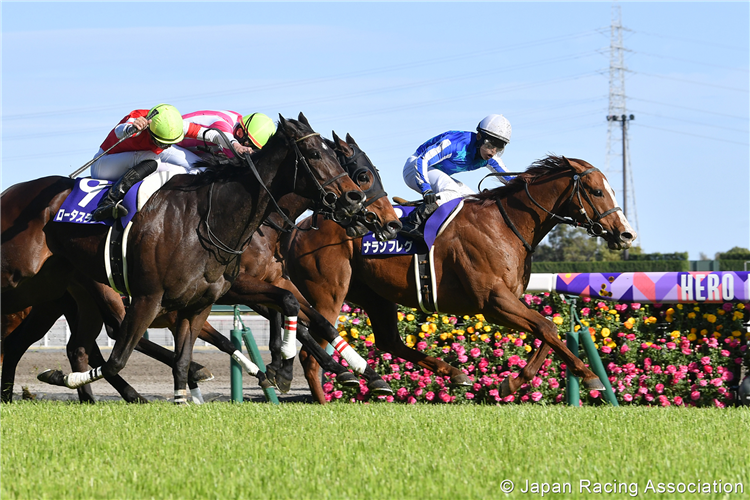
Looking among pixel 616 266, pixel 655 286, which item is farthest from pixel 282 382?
pixel 616 266

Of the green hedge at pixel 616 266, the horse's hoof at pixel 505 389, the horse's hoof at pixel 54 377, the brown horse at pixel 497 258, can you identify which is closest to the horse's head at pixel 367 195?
the brown horse at pixel 497 258

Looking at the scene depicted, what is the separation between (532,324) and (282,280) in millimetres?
2167

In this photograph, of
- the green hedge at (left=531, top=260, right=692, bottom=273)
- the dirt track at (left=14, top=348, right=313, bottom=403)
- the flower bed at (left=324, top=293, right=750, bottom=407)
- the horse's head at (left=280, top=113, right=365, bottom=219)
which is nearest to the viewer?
the horse's head at (left=280, top=113, right=365, bottom=219)

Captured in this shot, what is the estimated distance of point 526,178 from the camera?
738 cm

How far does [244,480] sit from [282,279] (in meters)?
3.88

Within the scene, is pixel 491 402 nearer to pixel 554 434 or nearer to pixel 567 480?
pixel 554 434

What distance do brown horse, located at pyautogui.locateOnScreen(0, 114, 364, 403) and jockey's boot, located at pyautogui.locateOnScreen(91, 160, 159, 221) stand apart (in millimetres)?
132

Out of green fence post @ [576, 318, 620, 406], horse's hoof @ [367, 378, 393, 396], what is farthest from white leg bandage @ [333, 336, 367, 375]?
green fence post @ [576, 318, 620, 406]

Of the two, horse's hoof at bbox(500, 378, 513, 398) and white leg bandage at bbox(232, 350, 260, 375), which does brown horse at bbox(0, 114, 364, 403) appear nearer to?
white leg bandage at bbox(232, 350, 260, 375)

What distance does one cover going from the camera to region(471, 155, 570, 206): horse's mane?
735cm

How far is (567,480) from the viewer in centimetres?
378

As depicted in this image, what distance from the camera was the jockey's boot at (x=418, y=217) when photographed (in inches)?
288

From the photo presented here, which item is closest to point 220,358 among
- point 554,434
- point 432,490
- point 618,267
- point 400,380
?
point 400,380

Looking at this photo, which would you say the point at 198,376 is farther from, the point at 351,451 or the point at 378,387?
the point at 351,451
